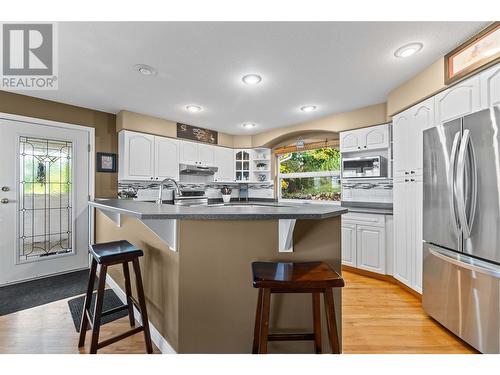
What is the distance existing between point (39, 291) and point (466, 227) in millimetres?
4117

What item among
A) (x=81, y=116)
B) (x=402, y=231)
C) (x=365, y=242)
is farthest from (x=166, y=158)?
(x=402, y=231)

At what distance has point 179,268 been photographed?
4.82ft

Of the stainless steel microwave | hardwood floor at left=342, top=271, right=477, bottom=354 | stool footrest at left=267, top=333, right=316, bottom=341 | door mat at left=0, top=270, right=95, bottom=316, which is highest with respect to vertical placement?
the stainless steel microwave

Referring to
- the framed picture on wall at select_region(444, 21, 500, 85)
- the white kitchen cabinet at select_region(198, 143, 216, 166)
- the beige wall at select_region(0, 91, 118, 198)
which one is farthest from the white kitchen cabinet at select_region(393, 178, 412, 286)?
the beige wall at select_region(0, 91, 118, 198)

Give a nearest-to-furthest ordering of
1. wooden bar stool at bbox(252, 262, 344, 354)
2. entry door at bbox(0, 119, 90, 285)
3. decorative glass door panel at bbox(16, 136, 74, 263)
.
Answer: wooden bar stool at bbox(252, 262, 344, 354)
entry door at bbox(0, 119, 90, 285)
decorative glass door panel at bbox(16, 136, 74, 263)

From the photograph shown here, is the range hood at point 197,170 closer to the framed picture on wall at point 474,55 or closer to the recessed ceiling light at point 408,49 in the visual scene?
the recessed ceiling light at point 408,49

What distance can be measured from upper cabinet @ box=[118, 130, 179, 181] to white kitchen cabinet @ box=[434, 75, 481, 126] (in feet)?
11.5

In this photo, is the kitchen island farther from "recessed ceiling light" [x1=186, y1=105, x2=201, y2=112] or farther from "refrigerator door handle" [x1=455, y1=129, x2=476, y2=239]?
"recessed ceiling light" [x1=186, y1=105, x2=201, y2=112]

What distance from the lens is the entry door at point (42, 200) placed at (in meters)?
2.80

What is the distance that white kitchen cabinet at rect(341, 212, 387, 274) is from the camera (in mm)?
3078

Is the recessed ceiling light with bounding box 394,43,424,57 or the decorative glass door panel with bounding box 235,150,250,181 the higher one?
the recessed ceiling light with bounding box 394,43,424,57

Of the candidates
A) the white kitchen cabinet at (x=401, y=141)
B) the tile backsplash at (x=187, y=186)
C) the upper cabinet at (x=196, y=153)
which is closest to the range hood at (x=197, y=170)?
the upper cabinet at (x=196, y=153)

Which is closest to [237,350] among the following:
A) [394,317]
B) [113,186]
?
[394,317]

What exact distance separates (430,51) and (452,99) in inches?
18.0
